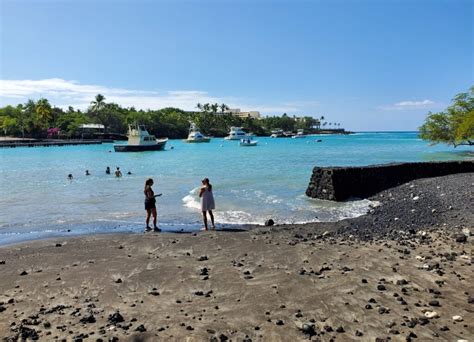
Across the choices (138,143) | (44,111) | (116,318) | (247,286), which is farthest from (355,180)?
(44,111)

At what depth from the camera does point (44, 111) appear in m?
149

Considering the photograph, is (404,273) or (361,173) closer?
(404,273)

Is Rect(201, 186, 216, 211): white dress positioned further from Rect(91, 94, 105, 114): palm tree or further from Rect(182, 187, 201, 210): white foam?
Rect(91, 94, 105, 114): palm tree

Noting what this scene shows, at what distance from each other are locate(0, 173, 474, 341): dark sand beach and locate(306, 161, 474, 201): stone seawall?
800 centimetres

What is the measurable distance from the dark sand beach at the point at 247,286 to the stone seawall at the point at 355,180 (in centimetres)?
800

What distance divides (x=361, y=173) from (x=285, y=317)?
56.1 feet

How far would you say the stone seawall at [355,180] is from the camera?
22156 millimetres

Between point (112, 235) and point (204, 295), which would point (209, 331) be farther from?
point (112, 235)

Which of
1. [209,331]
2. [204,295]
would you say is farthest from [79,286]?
[209,331]

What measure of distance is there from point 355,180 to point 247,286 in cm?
1547

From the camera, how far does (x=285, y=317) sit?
7047mm

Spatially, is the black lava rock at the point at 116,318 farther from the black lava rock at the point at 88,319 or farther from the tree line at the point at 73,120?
the tree line at the point at 73,120

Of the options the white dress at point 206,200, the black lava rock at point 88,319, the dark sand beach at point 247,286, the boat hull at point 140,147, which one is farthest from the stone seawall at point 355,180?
the boat hull at point 140,147

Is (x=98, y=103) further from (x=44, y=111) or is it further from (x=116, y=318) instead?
(x=116, y=318)
